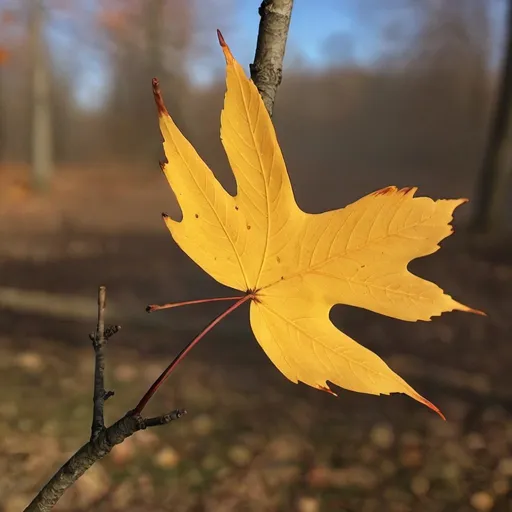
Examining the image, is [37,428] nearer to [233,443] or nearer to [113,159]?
[233,443]

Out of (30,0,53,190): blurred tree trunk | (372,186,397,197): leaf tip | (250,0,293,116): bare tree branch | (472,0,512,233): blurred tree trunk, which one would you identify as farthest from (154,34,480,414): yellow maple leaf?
(30,0,53,190): blurred tree trunk

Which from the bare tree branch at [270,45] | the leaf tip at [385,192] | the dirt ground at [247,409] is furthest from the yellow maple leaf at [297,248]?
the dirt ground at [247,409]

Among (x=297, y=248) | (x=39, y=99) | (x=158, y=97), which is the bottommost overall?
(x=297, y=248)

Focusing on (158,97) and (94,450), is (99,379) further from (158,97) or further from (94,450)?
(158,97)

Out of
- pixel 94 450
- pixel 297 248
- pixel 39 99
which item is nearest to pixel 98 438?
pixel 94 450

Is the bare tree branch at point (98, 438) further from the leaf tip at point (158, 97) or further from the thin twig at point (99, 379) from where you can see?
the leaf tip at point (158, 97)
